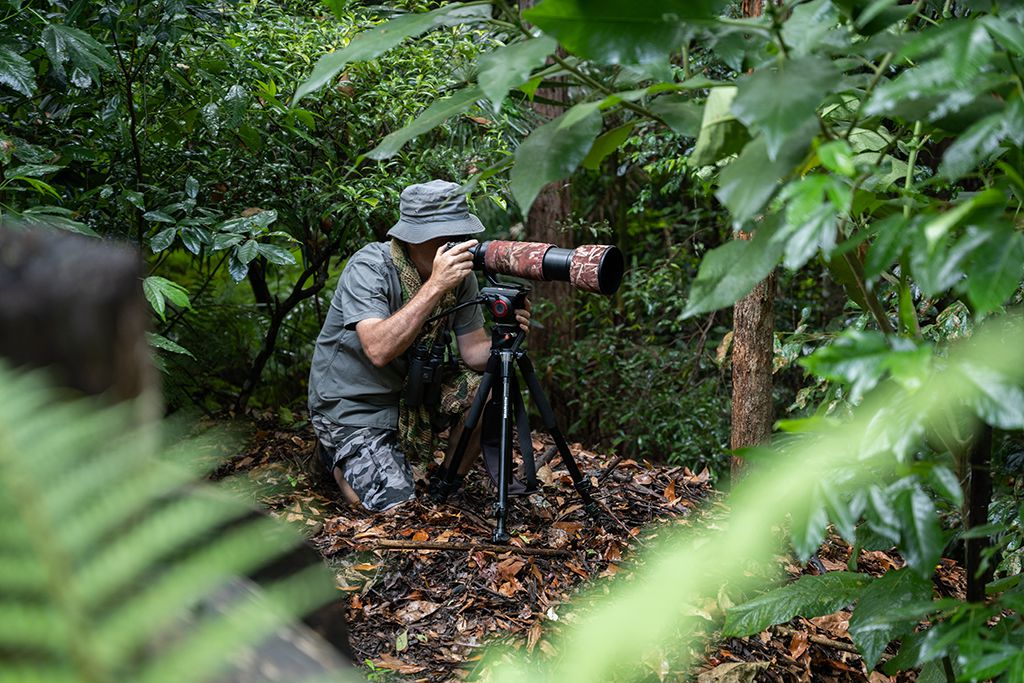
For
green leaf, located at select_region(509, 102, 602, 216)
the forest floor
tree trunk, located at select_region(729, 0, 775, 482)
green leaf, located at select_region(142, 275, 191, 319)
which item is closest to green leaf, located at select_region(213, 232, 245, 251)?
green leaf, located at select_region(142, 275, 191, 319)

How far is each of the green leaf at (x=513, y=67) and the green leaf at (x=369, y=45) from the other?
0.11 metres

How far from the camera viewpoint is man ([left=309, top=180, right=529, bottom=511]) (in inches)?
128

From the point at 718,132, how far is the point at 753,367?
215 cm

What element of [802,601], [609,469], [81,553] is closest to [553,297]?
[609,469]

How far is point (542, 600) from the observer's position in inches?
Result: 112

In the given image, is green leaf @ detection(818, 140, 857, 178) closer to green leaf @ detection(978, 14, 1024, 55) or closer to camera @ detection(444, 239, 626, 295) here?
green leaf @ detection(978, 14, 1024, 55)

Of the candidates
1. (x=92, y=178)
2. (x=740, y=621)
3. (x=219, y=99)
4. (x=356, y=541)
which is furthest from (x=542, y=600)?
(x=92, y=178)

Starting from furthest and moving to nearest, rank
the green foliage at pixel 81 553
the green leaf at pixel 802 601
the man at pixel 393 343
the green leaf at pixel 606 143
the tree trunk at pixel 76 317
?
1. the man at pixel 393 343
2. the green leaf at pixel 802 601
3. the green leaf at pixel 606 143
4. the tree trunk at pixel 76 317
5. the green foliage at pixel 81 553

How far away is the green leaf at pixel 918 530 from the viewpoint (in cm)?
91

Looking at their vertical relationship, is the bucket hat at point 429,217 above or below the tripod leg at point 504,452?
above

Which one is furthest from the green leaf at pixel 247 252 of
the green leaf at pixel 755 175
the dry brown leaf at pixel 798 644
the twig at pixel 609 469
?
the green leaf at pixel 755 175

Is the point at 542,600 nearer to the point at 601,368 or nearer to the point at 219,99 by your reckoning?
the point at 219,99

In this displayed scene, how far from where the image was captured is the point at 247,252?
285cm

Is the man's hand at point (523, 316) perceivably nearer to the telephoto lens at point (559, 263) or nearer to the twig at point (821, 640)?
the telephoto lens at point (559, 263)
